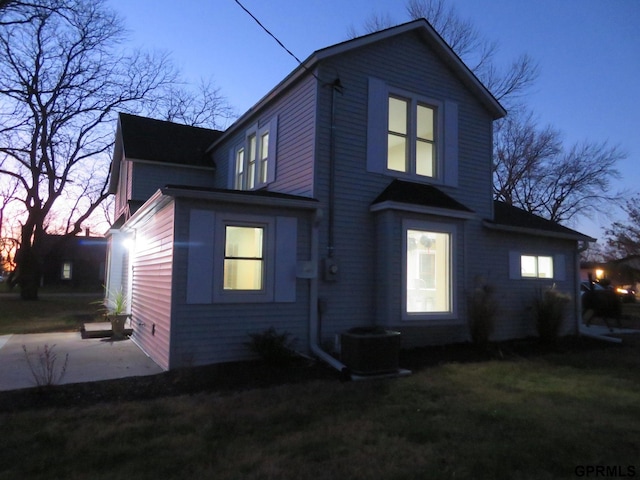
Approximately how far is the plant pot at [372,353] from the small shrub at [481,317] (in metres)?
2.82

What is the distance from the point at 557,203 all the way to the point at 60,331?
30.3 metres

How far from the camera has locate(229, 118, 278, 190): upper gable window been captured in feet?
32.8

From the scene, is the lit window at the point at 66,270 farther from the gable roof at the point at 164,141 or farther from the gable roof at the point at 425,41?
A: the gable roof at the point at 425,41

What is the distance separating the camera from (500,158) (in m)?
27.8

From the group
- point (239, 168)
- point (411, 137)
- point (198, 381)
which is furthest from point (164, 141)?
point (198, 381)

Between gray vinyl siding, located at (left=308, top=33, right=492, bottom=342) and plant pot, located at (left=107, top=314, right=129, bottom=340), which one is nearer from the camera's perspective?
gray vinyl siding, located at (left=308, top=33, right=492, bottom=342)

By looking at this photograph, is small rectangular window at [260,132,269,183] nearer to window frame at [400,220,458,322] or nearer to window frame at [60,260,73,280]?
window frame at [400,220,458,322]

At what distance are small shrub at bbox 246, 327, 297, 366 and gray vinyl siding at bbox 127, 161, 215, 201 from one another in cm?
816

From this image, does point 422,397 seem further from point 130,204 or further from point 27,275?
point 27,275

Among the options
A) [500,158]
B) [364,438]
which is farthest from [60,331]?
[500,158]

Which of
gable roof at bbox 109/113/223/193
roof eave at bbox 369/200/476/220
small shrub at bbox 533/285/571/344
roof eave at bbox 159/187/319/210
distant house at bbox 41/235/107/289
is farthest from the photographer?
distant house at bbox 41/235/107/289

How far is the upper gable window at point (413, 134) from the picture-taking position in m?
9.12

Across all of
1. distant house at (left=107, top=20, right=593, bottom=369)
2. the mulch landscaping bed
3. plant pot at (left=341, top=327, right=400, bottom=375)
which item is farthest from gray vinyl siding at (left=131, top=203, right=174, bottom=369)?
plant pot at (left=341, top=327, right=400, bottom=375)

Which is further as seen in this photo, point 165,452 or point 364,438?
point 364,438
